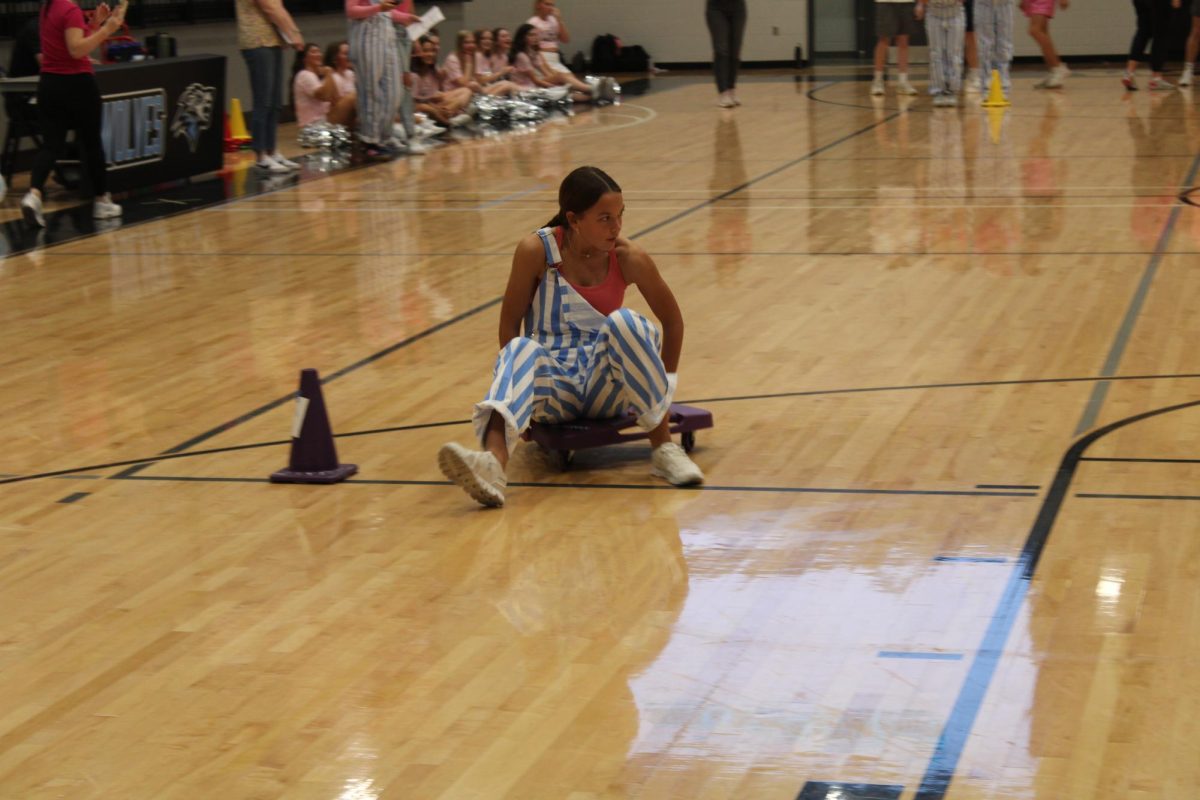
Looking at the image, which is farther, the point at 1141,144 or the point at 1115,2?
the point at 1115,2

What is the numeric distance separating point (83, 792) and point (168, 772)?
174mm

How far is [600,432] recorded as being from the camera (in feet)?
18.7

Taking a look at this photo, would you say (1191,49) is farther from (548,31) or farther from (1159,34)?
(548,31)

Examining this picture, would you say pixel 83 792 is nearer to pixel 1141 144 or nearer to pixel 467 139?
pixel 1141 144

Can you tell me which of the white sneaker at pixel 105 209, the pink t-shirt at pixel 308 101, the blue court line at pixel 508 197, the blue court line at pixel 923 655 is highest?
the pink t-shirt at pixel 308 101

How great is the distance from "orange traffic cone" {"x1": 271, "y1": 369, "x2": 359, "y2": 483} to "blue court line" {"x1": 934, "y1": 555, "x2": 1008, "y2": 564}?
2.11m

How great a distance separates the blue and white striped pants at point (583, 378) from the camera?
549 cm

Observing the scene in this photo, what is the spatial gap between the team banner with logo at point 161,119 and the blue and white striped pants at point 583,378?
8.08 meters

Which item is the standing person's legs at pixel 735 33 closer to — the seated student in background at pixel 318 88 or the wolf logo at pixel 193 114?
the seated student in background at pixel 318 88

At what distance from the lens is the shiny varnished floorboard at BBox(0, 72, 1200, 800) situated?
3604mm

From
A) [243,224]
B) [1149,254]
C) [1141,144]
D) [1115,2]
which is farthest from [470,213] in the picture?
[1115,2]

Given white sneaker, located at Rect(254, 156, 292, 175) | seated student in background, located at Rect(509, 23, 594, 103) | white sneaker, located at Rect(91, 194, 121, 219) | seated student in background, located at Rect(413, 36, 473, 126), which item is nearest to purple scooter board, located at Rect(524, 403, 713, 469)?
white sneaker, located at Rect(91, 194, 121, 219)

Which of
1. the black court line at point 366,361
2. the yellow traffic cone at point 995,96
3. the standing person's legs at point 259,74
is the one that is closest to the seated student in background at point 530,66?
the yellow traffic cone at point 995,96

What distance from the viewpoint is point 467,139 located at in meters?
16.8
